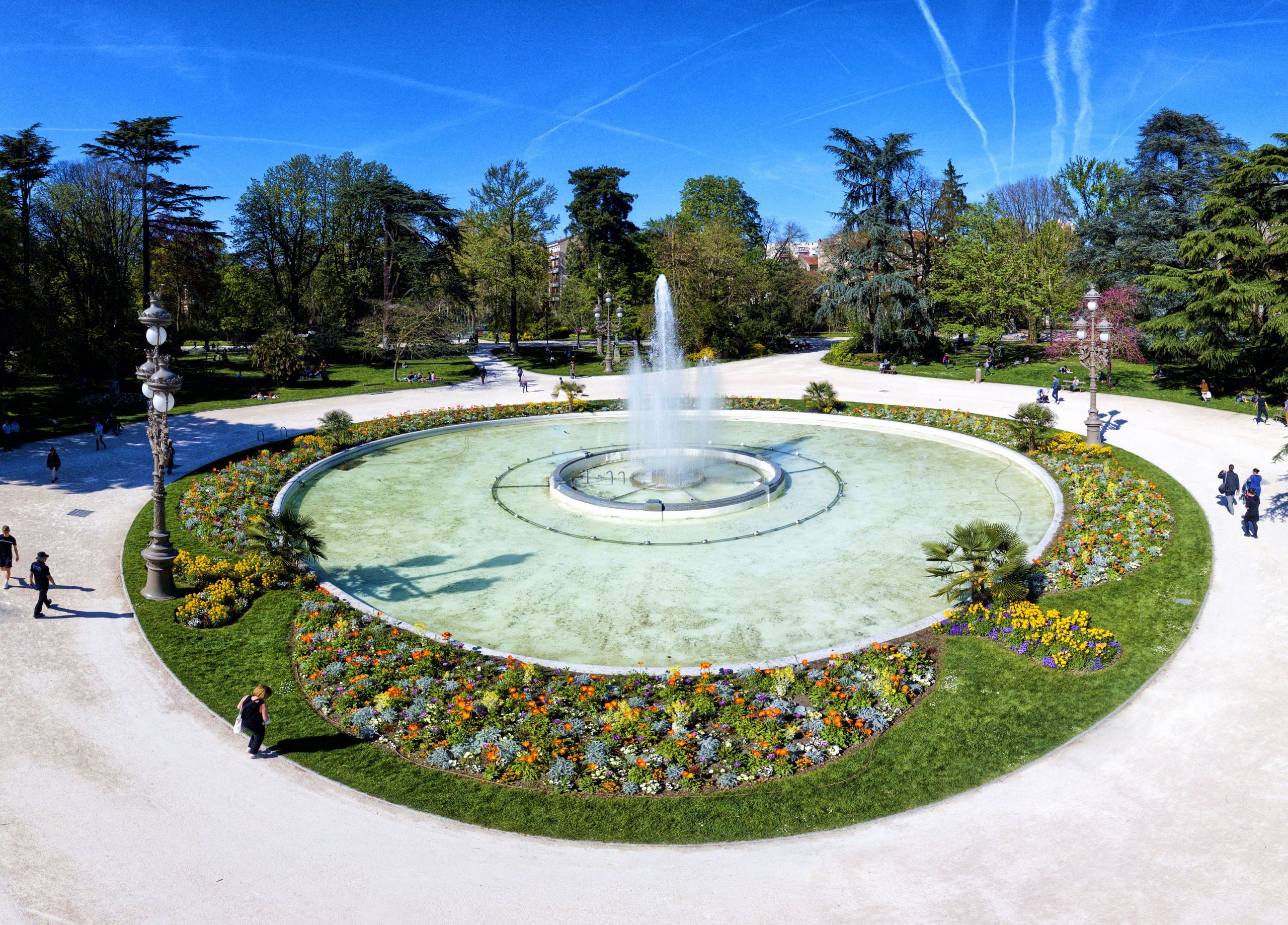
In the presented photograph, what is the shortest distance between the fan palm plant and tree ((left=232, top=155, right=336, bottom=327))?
143 ft

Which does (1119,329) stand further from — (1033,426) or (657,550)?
(657,550)

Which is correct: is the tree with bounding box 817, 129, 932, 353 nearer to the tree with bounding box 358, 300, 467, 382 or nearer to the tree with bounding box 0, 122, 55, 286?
the tree with bounding box 358, 300, 467, 382

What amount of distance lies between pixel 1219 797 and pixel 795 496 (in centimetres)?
1276

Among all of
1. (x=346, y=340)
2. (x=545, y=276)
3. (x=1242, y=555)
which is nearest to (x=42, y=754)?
(x=1242, y=555)

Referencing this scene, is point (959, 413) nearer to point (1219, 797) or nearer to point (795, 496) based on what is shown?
point (795, 496)

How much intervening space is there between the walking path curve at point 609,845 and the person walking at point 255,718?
0.27 meters

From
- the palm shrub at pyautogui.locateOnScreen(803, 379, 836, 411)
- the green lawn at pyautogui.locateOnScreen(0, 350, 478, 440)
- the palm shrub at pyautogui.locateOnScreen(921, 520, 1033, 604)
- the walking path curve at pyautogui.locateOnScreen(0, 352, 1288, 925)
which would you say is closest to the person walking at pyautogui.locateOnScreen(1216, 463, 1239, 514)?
the walking path curve at pyautogui.locateOnScreen(0, 352, 1288, 925)

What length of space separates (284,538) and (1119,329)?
40737mm

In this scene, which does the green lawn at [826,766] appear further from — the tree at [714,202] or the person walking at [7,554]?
the tree at [714,202]

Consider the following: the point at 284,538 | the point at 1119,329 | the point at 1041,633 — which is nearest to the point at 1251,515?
the point at 1041,633

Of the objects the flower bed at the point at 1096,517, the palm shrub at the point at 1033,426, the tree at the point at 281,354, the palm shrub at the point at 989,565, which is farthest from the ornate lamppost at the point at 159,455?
the tree at the point at 281,354

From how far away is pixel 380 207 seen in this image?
170 ft

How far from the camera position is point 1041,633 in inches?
467

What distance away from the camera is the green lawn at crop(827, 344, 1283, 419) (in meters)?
32.2
